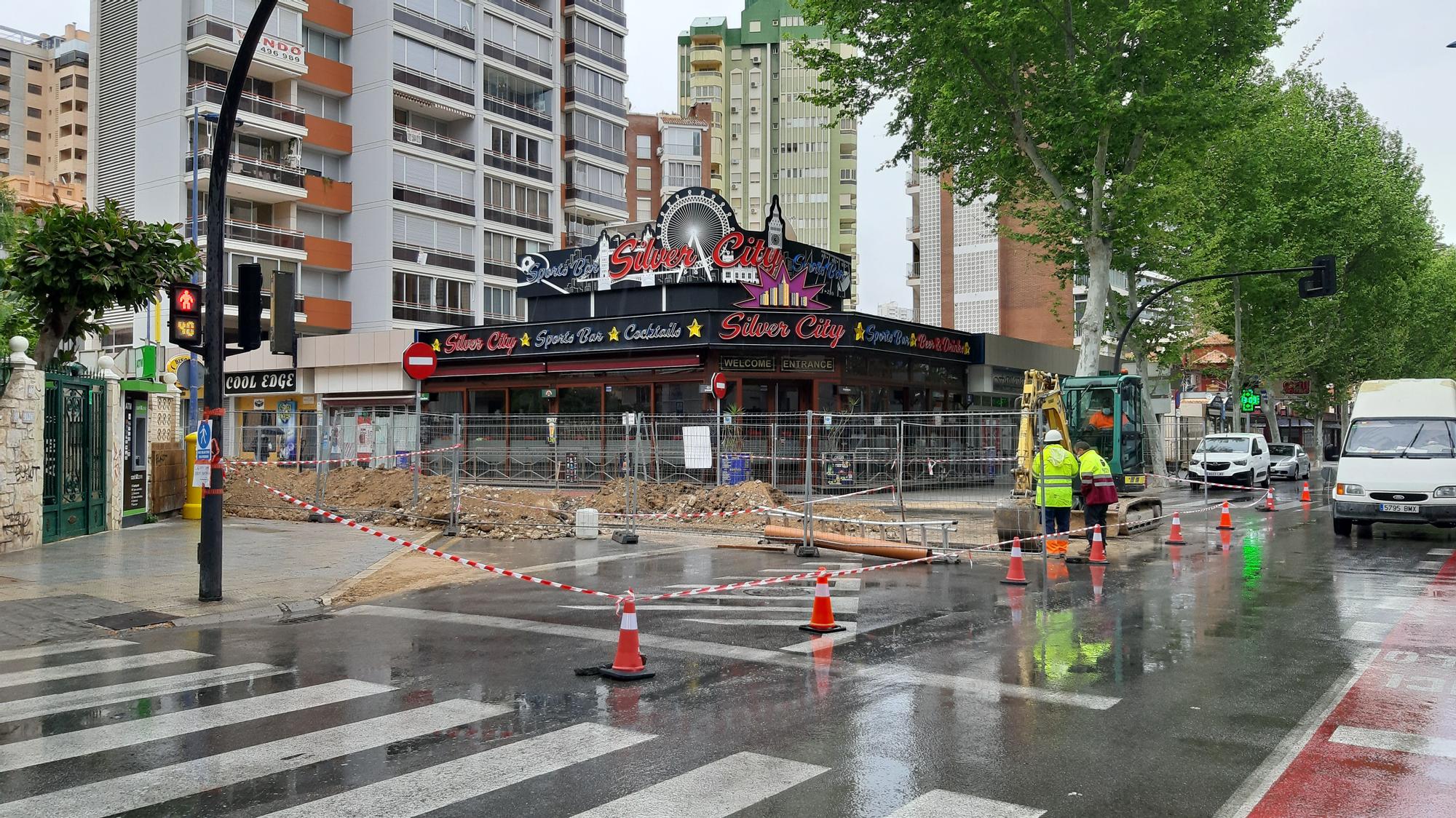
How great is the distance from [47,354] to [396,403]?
18.9 meters

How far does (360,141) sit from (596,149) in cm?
1588

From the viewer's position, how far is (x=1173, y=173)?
2658 cm

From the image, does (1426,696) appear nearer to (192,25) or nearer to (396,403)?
(396,403)

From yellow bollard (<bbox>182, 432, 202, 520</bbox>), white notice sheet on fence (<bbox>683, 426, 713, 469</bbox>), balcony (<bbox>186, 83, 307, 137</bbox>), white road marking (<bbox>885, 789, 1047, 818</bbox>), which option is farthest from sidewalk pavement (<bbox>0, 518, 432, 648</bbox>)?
balcony (<bbox>186, 83, 307, 137</bbox>)

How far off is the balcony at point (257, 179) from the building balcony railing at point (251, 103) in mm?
1929

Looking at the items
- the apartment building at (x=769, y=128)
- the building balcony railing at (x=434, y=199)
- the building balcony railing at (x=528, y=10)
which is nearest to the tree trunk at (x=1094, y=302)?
the building balcony railing at (x=434, y=199)

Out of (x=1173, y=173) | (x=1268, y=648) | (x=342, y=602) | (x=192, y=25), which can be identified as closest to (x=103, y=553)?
(x=342, y=602)

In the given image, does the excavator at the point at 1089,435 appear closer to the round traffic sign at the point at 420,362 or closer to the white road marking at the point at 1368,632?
the white road marking at the point at 1368,632

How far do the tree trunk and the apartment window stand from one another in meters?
35.9

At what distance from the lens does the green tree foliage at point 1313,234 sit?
124ft

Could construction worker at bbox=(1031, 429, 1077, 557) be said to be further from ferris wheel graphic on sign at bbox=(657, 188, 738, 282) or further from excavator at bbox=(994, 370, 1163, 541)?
ferris wheel graphic on sign at bbox=(657, 188, 738, 282)

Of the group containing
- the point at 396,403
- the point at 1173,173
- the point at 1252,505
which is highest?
the point at 1173,173

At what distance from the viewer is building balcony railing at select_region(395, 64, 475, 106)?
47375mm

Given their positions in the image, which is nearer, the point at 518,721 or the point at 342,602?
the point at 518,721
